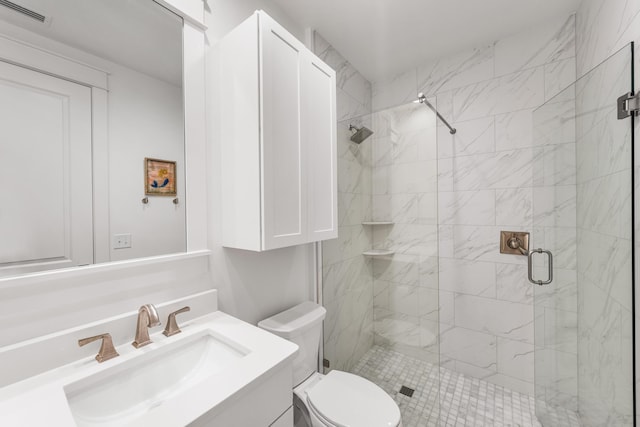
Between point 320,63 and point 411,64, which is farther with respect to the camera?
point 411,64

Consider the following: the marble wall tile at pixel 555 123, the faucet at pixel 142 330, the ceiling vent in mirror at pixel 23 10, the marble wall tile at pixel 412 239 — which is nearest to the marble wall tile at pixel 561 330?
the marble wall tile at pixel 412 239

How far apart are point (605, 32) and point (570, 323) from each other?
4.86 ft

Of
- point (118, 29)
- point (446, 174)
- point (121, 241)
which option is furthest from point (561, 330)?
point (118, 29)

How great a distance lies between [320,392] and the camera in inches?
49.8

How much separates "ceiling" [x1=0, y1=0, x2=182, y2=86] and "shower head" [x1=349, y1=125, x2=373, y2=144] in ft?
3.75

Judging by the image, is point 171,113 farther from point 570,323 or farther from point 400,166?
point 570,323

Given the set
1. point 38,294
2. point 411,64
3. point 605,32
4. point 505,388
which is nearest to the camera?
point 38,294

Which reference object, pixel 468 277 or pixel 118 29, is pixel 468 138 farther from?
pixel 118 29

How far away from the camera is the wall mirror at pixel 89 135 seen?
76 centimetres

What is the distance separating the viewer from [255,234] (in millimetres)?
1084

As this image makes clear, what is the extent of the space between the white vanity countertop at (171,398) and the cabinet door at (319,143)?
0.57m

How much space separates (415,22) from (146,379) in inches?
92.3

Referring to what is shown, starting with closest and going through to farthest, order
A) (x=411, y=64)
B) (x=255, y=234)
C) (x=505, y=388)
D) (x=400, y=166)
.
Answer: (x=255, y=234) < (x=400, y=166) < (x=505, y=388) < (x=411, y=64)

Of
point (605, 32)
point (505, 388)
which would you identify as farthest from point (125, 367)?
point (605, 32)
